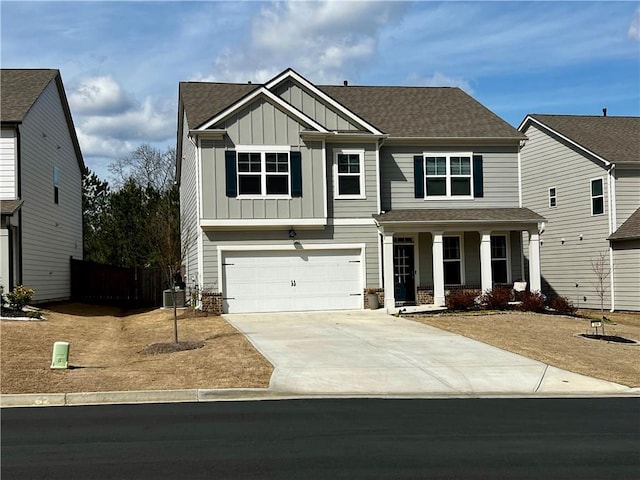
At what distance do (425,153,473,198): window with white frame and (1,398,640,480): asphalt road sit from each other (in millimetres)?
15952

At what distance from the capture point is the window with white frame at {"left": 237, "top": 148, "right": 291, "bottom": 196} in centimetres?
2391

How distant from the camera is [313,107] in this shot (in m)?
25.2

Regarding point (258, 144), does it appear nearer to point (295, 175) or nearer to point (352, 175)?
point (295, 175)

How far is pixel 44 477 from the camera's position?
6719 mm

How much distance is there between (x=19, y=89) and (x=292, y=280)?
42.1ft

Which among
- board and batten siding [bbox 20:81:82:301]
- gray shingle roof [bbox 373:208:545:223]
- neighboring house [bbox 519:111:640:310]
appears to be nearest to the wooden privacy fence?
board and batten siding [bbox 20:81:82:301]

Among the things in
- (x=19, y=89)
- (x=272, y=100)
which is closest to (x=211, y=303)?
(x=272, y=100)

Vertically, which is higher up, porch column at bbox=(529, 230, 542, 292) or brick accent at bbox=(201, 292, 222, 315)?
porch column at bbox=(529, 230, 542, 292)

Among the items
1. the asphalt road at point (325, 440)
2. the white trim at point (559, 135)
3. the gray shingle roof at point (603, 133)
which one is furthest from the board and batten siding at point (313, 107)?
the asphalt road at point (325, 440)

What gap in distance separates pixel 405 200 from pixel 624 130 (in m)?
12.1

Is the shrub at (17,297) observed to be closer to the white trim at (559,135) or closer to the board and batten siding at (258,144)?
the board and batten siding at (258,144)

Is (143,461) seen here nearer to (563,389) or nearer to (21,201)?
(563,389)

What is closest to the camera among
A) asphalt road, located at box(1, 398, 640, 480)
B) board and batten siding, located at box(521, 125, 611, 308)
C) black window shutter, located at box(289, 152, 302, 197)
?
asphalt road, located at box(1, 398, 640, 480)

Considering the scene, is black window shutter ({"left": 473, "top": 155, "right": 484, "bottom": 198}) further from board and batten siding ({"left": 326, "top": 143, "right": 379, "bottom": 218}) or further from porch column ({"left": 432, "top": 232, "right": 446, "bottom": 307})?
board and batten siding ({"left": 326, "top": 143, "right": 379, "bottom": 218})
